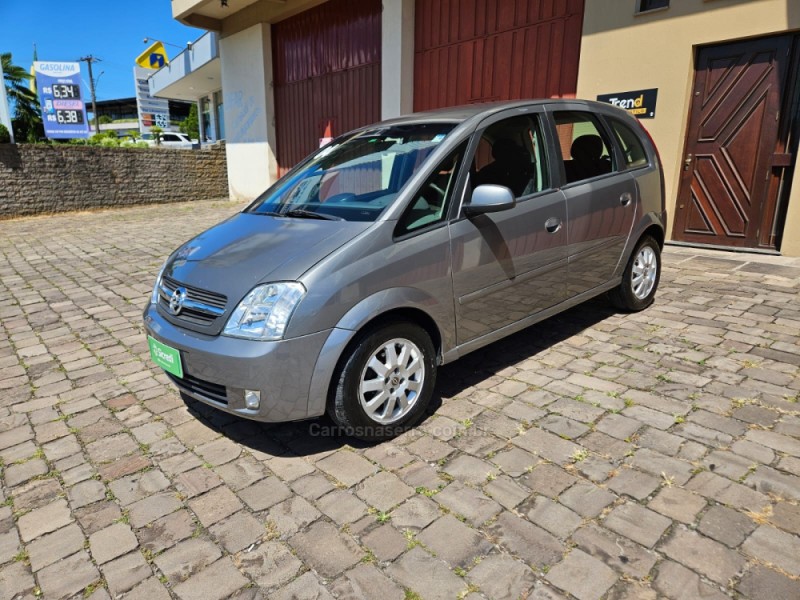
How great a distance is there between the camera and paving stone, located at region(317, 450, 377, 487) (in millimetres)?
2715

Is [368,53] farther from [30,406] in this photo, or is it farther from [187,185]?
[30,406]

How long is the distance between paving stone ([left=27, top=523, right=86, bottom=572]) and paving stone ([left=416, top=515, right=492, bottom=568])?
4.77ft

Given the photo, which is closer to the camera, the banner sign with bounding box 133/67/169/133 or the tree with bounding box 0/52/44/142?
the tree with bounding box 0/52/44/142

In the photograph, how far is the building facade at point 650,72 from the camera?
668 cm

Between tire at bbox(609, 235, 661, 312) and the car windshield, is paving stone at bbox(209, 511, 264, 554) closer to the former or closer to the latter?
the car windshield

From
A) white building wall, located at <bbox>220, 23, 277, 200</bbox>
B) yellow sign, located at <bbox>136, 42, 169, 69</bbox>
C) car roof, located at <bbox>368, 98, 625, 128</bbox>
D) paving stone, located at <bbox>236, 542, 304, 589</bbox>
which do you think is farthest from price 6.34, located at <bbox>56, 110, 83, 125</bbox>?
paving stone, located at <bbox>236, 542, 304, 589</bbox>

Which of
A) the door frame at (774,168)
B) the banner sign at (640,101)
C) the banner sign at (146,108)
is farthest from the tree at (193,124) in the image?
the door frame at (774,168)

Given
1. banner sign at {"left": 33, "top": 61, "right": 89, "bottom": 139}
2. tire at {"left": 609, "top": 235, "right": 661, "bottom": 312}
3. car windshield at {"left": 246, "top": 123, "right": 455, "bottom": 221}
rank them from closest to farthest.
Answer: car windshield at {"left": 246, "top": 123, "right": 455, "bottom": 221}, tire at {"left": 609, "top": 235, "right": 661, "bottom": 312}, banner sign at {"left": 33, "top": 61, "right": 89, "bottom": 139}

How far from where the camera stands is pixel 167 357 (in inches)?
116

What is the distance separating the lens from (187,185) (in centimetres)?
1725


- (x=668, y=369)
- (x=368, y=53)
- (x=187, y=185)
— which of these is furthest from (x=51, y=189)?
(x=668, y=369)

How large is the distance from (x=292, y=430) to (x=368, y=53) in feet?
35.1

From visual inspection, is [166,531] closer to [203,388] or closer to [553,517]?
[203,388]

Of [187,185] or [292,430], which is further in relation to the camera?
[187,185]
